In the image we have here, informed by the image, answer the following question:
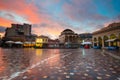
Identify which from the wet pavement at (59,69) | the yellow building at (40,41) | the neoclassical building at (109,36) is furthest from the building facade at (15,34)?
the wet pavement at (59,69)

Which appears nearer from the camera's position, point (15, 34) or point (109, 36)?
point (109, 36)

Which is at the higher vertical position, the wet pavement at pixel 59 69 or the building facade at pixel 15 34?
the building facade at pixel 15 34

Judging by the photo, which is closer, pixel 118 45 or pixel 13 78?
pixel 13 78

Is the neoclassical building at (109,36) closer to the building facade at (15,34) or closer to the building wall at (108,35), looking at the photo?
the building wall at (108,35)

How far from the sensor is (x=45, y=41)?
3019 inches

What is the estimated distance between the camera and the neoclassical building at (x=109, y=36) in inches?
1917

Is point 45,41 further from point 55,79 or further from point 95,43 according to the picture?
point 55,79

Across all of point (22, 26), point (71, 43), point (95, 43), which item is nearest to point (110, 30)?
point (95, 43)

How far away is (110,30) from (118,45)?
655cm

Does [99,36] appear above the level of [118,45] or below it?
above

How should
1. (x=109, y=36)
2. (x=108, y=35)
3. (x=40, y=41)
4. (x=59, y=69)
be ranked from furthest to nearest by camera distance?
(x=40, y=41)
(x=108, y=35)
(x=109, y=36)
(x=59, y=69)

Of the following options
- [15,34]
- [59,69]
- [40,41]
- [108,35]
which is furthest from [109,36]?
[15,34]

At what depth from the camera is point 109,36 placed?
55.7 meters

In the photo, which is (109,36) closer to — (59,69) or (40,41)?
(40,41)
